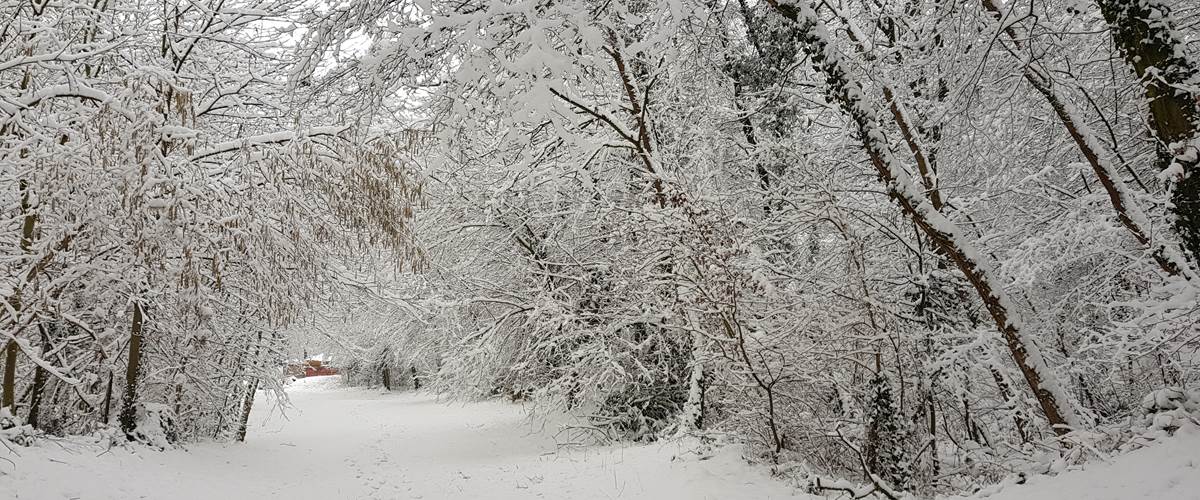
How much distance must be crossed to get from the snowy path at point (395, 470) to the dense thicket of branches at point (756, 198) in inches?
29.6

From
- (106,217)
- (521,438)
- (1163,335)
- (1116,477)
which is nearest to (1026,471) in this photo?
(1116,477)

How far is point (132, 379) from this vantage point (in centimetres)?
853

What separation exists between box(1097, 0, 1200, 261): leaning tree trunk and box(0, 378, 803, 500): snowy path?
139 inches

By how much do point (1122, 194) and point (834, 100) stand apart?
196cm

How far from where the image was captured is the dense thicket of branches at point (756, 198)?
4.05 m

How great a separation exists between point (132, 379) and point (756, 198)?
843 cm

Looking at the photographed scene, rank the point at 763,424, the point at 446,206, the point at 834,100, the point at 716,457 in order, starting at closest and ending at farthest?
the point at 834,100 < the point at 763,424 < the point at 716,457 < the point at 446,206

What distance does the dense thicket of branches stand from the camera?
4.05 m

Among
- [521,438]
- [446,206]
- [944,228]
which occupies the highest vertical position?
[446,206]

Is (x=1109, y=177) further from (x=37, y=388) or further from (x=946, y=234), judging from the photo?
(x=37, y=388)

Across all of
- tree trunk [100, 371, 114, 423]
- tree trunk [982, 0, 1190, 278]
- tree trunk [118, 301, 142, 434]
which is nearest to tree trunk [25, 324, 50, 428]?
tree trunk [100, 371, 114, 423]

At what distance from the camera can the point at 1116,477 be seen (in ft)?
12.8

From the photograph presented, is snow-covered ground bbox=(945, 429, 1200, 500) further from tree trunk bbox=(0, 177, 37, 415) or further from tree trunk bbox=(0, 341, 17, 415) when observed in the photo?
tree trunk bbox=(0, 341, 17, 415)

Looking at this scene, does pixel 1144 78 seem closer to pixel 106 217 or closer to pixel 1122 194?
pixel 1122 194
